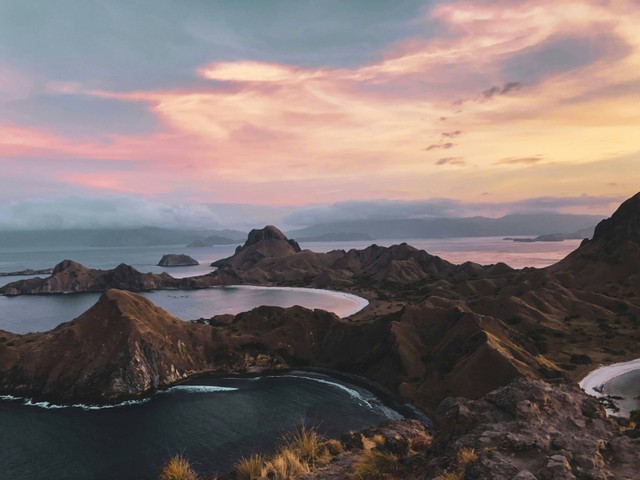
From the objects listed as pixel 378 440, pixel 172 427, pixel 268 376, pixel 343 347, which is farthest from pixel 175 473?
pixel 343 347

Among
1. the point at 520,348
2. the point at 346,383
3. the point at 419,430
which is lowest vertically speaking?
the point at 346,383

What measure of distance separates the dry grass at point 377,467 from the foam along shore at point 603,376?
267ft

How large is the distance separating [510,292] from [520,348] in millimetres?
87920

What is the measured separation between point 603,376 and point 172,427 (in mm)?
91973

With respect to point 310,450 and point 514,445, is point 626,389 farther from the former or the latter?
point 514,445

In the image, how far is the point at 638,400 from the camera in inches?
2923

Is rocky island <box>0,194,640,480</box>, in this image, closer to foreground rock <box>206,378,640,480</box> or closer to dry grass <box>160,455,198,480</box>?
foreground rock <box>206,378,640,480</box>

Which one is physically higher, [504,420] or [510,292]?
[504,420]

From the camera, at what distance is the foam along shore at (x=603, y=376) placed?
78.3 metres

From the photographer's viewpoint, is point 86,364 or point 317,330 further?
point 317,330

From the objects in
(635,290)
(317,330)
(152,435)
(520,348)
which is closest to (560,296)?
(635,290)

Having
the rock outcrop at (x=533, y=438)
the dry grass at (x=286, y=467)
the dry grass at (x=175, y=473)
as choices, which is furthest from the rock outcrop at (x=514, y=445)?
the dry grass at (x=175, y=473)

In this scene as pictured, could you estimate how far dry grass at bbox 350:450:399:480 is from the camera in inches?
560

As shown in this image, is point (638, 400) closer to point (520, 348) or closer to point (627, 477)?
point (520, 348)
